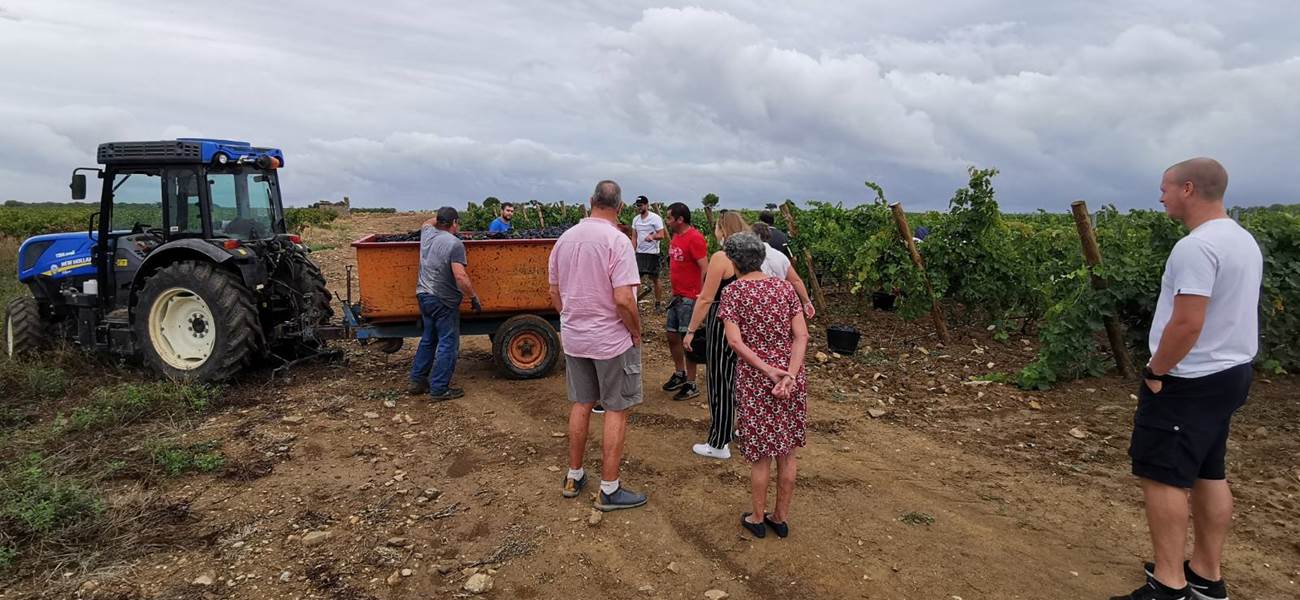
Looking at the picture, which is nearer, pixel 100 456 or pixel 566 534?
pixel 566 534

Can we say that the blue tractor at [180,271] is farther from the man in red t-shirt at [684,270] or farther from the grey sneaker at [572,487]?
the grey sneaker at [572,487]

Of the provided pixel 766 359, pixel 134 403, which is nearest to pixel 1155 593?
pixel 766 359

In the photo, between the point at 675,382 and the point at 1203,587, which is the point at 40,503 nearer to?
the point at 675,382

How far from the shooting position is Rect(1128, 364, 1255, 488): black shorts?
2.62 m

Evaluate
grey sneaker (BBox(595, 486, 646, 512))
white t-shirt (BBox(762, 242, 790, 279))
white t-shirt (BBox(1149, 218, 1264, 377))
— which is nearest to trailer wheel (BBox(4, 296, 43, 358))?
grey sneaker (BBox(595, 486, 646, 512))

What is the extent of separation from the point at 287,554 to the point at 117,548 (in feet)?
2.71

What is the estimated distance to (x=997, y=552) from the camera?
3350mm

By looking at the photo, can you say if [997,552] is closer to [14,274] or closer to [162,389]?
[162,389]

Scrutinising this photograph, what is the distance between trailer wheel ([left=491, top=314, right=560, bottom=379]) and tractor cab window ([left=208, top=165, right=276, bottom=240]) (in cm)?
253

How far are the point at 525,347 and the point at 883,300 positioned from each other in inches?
207

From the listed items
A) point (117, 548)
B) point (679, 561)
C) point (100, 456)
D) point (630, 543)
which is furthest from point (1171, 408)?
point (100, 456)

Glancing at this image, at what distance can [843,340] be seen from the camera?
7379mm

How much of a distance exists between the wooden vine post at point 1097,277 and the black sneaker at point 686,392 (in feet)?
11.4

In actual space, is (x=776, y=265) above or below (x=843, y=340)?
above
